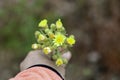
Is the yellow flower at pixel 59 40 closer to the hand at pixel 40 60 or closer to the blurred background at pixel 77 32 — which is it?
the hand at pixel 40 60

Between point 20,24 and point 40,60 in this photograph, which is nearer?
point 40,60

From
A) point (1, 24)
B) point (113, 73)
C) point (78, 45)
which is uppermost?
point (1, 24)

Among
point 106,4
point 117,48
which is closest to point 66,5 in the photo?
point 106,4

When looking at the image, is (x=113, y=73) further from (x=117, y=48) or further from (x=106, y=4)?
(x=106, y=4)

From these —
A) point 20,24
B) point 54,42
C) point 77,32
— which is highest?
point 54,42

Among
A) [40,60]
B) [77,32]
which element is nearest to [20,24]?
[77,32]

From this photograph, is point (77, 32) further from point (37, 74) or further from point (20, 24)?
point (37, 74)

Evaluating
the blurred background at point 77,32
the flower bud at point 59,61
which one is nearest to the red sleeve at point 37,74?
the flower bud at point 59,61
